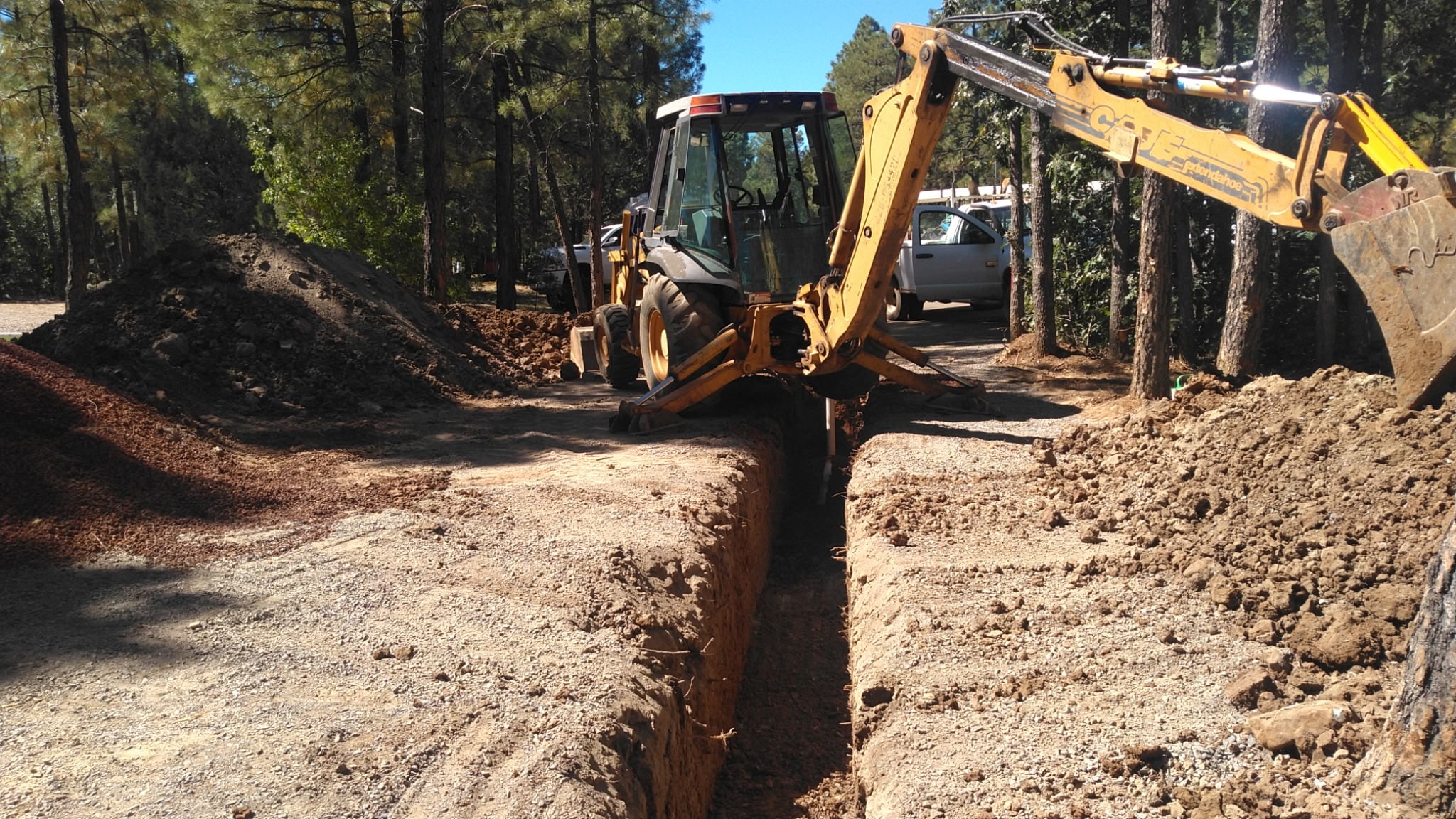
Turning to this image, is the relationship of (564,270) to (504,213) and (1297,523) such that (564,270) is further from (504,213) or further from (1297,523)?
(1297,523)

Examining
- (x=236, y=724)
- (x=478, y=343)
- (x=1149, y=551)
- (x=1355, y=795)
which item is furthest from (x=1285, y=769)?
(x=478, y=343)

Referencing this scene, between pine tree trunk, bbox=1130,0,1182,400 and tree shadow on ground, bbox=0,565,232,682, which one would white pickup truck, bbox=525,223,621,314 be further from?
tree shadow on ground, bbox=0,565,232,682

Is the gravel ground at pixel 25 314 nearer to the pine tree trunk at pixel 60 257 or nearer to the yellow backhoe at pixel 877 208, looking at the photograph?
the pine tree trunk at pixel 60 257

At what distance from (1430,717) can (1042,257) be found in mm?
10124

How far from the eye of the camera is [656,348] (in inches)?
406

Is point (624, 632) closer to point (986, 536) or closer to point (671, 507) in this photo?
point (671, 507)

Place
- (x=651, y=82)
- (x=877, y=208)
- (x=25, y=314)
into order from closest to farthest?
1. (x=877, y=208)
2. (x=651, y=82)
3. (x=25, y=314)

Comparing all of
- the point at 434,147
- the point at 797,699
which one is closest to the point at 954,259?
the point at 434,147

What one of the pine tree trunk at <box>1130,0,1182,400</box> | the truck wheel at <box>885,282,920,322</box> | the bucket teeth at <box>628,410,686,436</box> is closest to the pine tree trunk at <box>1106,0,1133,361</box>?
the pine tree trunk at <box>1130,0,1182,400</box>

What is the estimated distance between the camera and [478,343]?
44.0 feet

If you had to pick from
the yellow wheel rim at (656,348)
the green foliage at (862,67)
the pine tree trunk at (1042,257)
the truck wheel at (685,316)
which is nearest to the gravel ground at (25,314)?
the yellow wheel rim at (656,348)

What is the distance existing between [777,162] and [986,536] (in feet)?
14.9

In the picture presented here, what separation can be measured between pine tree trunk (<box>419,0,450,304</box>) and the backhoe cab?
20.7ft

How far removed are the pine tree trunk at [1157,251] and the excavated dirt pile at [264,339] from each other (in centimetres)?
678
